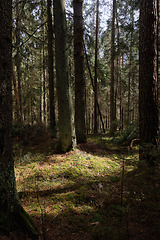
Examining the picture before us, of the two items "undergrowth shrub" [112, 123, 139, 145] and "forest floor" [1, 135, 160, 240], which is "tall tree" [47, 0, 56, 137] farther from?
"undergrowth shrub" [112, 123, 139, 145]

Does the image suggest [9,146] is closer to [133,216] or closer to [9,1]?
[9,1]

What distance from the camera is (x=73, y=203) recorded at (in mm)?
3348

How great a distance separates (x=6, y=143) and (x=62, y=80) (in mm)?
4415

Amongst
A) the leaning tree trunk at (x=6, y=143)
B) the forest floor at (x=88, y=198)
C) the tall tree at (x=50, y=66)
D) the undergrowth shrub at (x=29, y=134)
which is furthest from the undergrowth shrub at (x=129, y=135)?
the leaning tree trunk at (x=6, y=143)

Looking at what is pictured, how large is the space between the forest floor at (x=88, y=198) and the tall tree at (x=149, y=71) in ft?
4.22

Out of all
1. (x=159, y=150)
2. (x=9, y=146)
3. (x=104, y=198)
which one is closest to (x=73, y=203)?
(x=104, y=198)

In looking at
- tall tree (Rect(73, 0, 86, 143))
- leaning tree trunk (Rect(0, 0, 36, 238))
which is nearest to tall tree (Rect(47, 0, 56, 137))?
Result: tall tree (Rect(73, 0, 86, 143))

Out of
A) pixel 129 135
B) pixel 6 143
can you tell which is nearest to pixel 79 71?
pixel 129 135

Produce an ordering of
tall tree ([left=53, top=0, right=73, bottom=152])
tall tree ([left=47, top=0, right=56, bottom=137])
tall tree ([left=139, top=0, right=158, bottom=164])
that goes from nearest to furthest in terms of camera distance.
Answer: tall tree ([left=139, top=0, right=158, bottom=164]), tall tree ([left=53, top=0, right=73, bottom=152]), tall tree ([left=47, top=0, right=56, bottom=137])

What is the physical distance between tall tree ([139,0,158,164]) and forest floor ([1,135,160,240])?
4.22ft

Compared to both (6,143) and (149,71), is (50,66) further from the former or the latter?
(6,143)

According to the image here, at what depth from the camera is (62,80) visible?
6.09 meters

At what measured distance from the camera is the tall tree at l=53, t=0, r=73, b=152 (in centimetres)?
584

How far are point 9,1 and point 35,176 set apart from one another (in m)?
4.49
